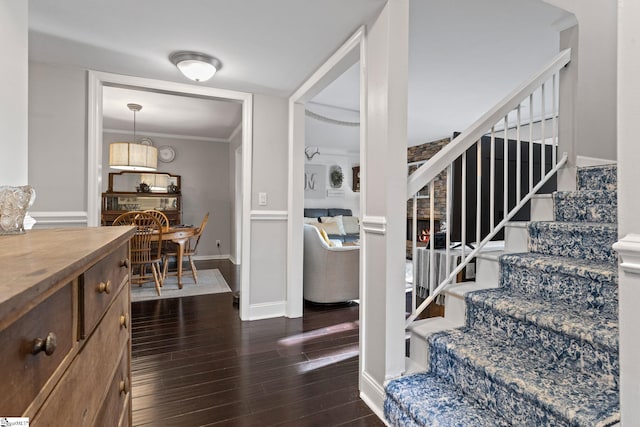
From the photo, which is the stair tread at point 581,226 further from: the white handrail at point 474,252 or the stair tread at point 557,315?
the stair tread at point 557,315

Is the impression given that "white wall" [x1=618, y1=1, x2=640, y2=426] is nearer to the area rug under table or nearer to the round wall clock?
the area rug under table

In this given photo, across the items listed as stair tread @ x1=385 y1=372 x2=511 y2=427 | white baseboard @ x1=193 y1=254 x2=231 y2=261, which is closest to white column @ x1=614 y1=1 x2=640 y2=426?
stair tread @ x1=385 y1=372 x2=511 y2=427

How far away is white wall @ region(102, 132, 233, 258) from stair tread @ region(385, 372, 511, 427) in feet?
18.0

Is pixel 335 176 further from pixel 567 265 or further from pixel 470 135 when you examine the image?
pixel 567 265

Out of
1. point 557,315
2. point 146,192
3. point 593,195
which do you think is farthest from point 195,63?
point 146,192

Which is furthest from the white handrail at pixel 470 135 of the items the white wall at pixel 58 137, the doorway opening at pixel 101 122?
the white wall at pixel 58 137

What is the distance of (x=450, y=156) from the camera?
186 centimetres

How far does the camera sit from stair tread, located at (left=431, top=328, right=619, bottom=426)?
1.03 m

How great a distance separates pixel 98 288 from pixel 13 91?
1.14 m

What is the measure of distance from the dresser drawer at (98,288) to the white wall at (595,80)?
2916 millimetres

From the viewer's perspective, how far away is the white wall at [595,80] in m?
2.31

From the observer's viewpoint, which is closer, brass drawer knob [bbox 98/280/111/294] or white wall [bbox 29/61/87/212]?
brass drawer knob [bbox 98/280/111/294]

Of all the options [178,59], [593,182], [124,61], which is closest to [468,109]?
[593,182]

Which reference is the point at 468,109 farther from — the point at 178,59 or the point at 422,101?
the point at 178,59
